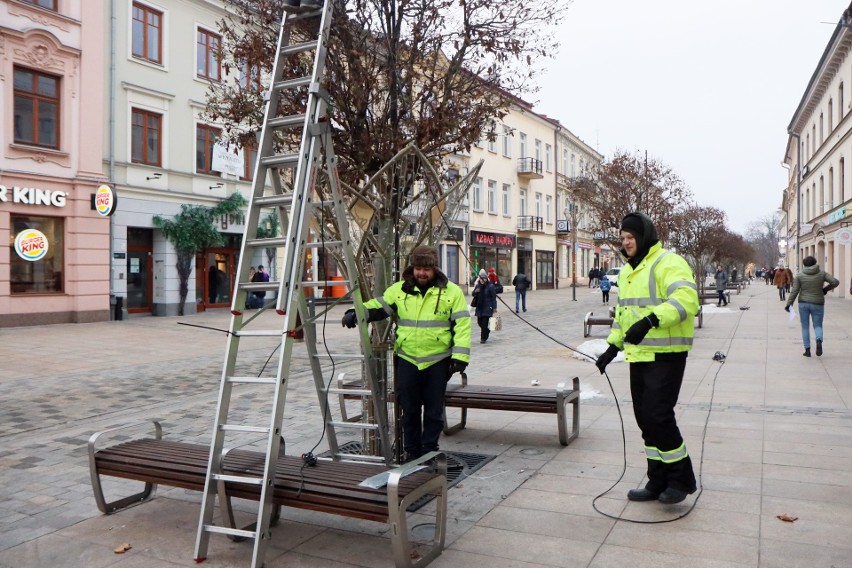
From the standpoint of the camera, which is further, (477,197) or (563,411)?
(477,197)

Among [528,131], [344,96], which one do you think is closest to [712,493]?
[344,96]

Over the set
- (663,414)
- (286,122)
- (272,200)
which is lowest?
(663,414)

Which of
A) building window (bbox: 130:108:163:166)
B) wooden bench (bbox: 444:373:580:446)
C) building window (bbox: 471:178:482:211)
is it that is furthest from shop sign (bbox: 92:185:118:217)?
building window (bbox: 471:178:482:211)

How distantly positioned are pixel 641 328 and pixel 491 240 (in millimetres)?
37524

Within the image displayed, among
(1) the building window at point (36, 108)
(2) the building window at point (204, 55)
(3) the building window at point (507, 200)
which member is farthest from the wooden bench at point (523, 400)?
(3) the building window at point (507, 200)

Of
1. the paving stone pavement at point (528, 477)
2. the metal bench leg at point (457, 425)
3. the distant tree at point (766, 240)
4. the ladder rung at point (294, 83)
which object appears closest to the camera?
the paving stone pavement at point (528, 477)

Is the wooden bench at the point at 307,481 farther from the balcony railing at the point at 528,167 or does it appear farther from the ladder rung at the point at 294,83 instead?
the balcony railing at the point at 528,167

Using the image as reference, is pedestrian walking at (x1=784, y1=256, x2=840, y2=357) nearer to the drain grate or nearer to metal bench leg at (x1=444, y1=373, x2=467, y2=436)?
metal bench leg at (x1=444, y1=373, x2=467, y2=436)

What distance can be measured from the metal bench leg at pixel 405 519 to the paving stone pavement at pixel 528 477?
0.33 ft

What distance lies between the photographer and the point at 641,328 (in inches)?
164

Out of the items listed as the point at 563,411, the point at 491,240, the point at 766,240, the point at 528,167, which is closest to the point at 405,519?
the point at 563,411

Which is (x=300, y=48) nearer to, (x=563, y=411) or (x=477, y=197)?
(x=563, y=411)

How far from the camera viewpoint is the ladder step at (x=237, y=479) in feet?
11.9

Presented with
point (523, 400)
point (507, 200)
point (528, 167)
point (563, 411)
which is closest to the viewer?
point (563, 411)
